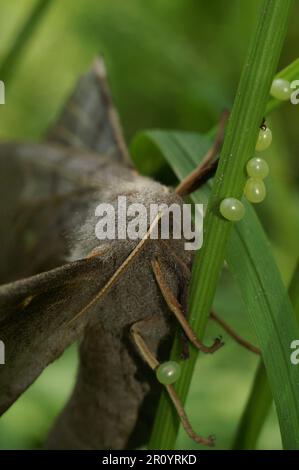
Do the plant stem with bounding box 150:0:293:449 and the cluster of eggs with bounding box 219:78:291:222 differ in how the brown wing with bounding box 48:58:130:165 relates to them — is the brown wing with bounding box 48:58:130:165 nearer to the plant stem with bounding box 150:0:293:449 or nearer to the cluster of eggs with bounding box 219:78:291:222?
the cluster of eggs with bounding box 219:78:291:222

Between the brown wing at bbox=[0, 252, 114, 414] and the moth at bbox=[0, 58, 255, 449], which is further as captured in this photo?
the moth at bbox=[0, 58, 255, 449]

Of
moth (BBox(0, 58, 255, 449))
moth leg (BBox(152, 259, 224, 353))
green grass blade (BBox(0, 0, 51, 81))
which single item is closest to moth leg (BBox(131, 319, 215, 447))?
moth (BBox(0, 58, 255, 449))

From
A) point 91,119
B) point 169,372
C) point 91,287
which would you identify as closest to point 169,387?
point 169,372

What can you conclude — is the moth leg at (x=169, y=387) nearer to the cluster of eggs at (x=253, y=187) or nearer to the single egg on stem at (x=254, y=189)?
the cluster of eggs at (x=253, y=187)

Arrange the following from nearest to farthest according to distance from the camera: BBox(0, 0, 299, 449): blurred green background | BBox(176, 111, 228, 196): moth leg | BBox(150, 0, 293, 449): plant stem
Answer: BBox(150, 0, 293, 449): plant stem
BBox(176, 111, 228, 196): moth leg
BBox(0, 0, 299, 449): blurred green background

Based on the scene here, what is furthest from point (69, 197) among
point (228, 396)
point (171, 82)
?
point (171, 82)

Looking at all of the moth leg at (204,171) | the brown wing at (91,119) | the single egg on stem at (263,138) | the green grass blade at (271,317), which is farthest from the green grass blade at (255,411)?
the brown wing at (91,119)
